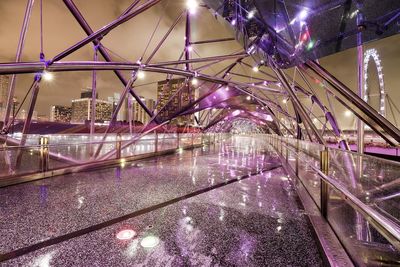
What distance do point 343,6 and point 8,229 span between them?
409 inches

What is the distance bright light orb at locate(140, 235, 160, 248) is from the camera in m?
3.19

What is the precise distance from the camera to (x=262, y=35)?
10.7 m

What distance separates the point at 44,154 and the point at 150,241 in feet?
21.1

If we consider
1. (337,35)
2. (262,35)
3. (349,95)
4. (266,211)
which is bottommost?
(266,211)

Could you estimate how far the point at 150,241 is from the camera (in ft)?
10.9

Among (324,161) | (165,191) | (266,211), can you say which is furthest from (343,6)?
(165,191)

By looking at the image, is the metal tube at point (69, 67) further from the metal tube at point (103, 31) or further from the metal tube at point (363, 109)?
the metal tube at point (363, 109)

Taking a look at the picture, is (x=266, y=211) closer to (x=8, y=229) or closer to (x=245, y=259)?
(x=245, y=259)

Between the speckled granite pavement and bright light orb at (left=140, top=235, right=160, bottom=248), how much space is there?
0.05 feet

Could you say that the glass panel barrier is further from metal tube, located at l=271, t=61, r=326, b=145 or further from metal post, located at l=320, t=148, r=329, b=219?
metal tube, located at l=271, t=61, r=326, b=145

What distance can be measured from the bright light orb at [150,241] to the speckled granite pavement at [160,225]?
0.6 inches

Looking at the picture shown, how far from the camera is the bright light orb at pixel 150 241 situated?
3193 mm

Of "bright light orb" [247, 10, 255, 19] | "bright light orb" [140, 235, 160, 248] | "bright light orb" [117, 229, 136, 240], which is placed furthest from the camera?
"bright light orb" [247, 10, 255, 19]

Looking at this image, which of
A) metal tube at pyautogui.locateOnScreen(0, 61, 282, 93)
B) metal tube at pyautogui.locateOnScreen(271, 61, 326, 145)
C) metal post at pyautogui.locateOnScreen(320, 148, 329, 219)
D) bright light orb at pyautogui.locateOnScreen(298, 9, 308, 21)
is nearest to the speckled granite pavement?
Result: metal post at pyautogui.locateOnScreen(320, 148, 329, 219)
